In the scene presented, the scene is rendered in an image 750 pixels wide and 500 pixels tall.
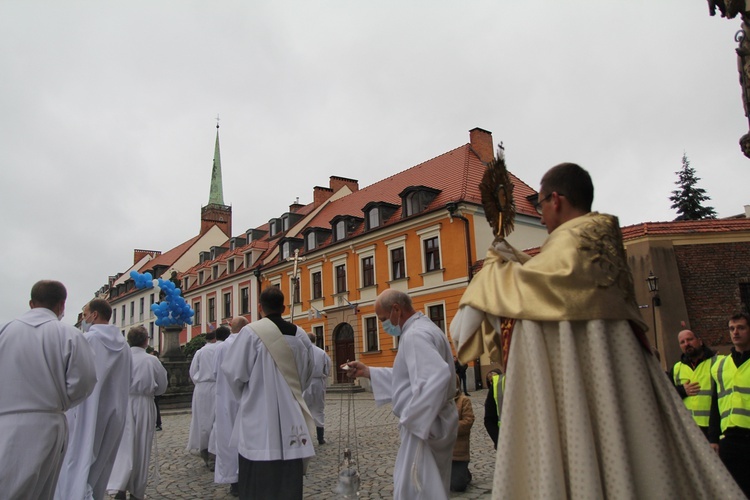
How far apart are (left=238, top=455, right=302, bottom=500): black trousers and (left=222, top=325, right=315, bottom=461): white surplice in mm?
72

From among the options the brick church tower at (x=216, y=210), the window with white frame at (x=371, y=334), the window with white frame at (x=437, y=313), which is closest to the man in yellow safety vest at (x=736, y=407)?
the window with white frame at (x=437, y=313)

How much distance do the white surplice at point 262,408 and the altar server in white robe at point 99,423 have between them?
1.43 m

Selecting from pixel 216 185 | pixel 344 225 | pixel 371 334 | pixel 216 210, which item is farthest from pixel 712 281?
pixel 216 185

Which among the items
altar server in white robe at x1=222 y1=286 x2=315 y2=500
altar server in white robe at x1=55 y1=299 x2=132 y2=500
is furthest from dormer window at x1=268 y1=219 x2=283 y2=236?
altar server in white robe at x1=222 y1=286 x2=315 y2=500

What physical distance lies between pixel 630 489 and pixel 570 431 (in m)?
0.26

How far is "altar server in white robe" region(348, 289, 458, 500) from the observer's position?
383 centimetres

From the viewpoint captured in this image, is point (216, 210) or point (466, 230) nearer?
point (466, 230)

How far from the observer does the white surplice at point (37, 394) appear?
373 centimetres

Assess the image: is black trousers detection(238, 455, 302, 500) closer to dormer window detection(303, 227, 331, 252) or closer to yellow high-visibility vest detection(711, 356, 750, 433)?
yellow high-visibility vest detection(711, 356, 750, 433)

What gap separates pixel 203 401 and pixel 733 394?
7.08 meters

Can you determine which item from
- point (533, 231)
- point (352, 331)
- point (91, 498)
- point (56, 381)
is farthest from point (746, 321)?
point (352, 331)

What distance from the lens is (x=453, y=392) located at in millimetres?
4148

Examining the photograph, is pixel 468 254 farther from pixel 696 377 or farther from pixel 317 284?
pixel 696 377

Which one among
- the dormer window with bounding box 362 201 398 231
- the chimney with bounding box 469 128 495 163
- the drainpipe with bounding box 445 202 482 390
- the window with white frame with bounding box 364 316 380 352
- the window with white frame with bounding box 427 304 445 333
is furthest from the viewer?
the chimney with bounding box 469 128 495 163
